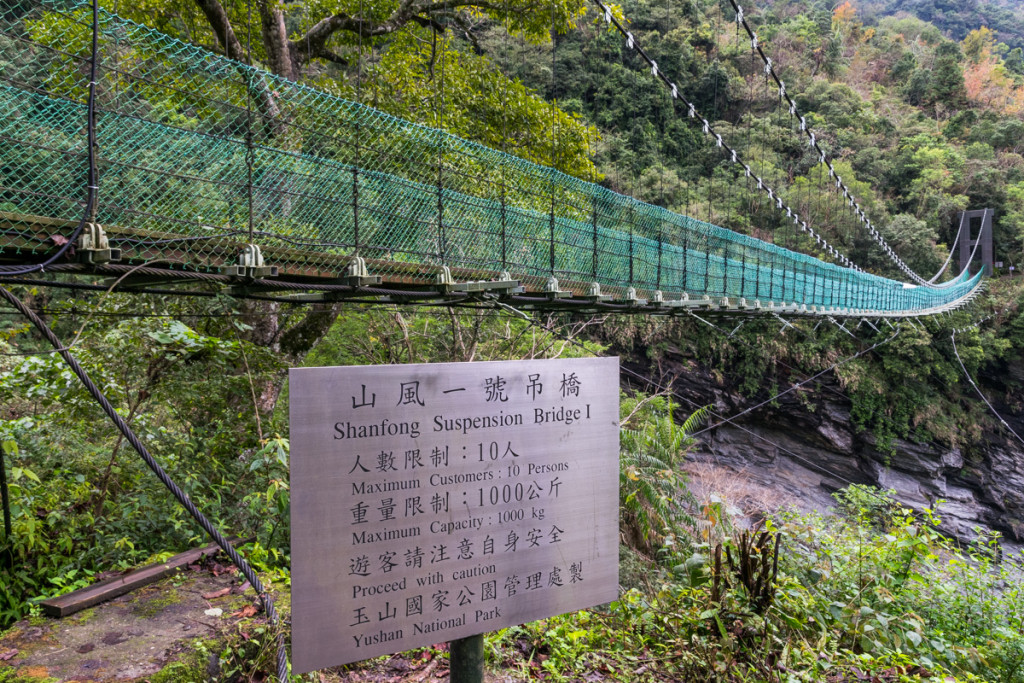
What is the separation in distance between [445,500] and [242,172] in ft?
4.22

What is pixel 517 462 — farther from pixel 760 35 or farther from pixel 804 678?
pixel 760 35

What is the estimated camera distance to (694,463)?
909 cm

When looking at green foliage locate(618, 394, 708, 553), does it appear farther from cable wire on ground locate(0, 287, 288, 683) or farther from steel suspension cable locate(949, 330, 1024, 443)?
steel suspension cable locate(949, 330, 1024, 443)

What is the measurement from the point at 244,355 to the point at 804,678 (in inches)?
98.2

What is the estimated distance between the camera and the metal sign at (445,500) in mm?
1090

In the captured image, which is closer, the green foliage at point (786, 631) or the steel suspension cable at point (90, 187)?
the steel suspension cable at point (90, 187)

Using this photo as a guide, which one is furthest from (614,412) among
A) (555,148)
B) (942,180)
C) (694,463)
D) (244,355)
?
(942,180)

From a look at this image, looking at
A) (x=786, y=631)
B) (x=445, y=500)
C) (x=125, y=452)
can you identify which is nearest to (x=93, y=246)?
(x=445, y=500)

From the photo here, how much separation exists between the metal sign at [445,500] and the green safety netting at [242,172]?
2.95ft

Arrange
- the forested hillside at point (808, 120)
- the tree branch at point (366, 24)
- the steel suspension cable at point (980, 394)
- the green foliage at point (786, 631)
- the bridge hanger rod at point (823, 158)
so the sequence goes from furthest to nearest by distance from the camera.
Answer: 1. the steel suspension cable at point (980, 394)
2. the forested hillside at point (808, 120)
3. the bridge hanger rod at point (823, 158)
4. the tree branch at point (366, 24)
5. the green foliage at point (786, 631)

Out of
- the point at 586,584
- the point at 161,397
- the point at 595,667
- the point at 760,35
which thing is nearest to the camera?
the point at 586,584

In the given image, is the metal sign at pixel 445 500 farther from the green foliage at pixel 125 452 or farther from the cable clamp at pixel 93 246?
the green foliage at pixel 125 452

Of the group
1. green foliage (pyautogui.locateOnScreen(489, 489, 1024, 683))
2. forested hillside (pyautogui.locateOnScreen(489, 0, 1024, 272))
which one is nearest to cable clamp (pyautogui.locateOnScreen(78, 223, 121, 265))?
green foliage (pyautogui.locateOnScreen(489, 489, 1024, 683))

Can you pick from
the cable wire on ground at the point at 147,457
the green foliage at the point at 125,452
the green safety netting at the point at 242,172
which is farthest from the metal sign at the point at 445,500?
the green foliage at the point at 125,452
